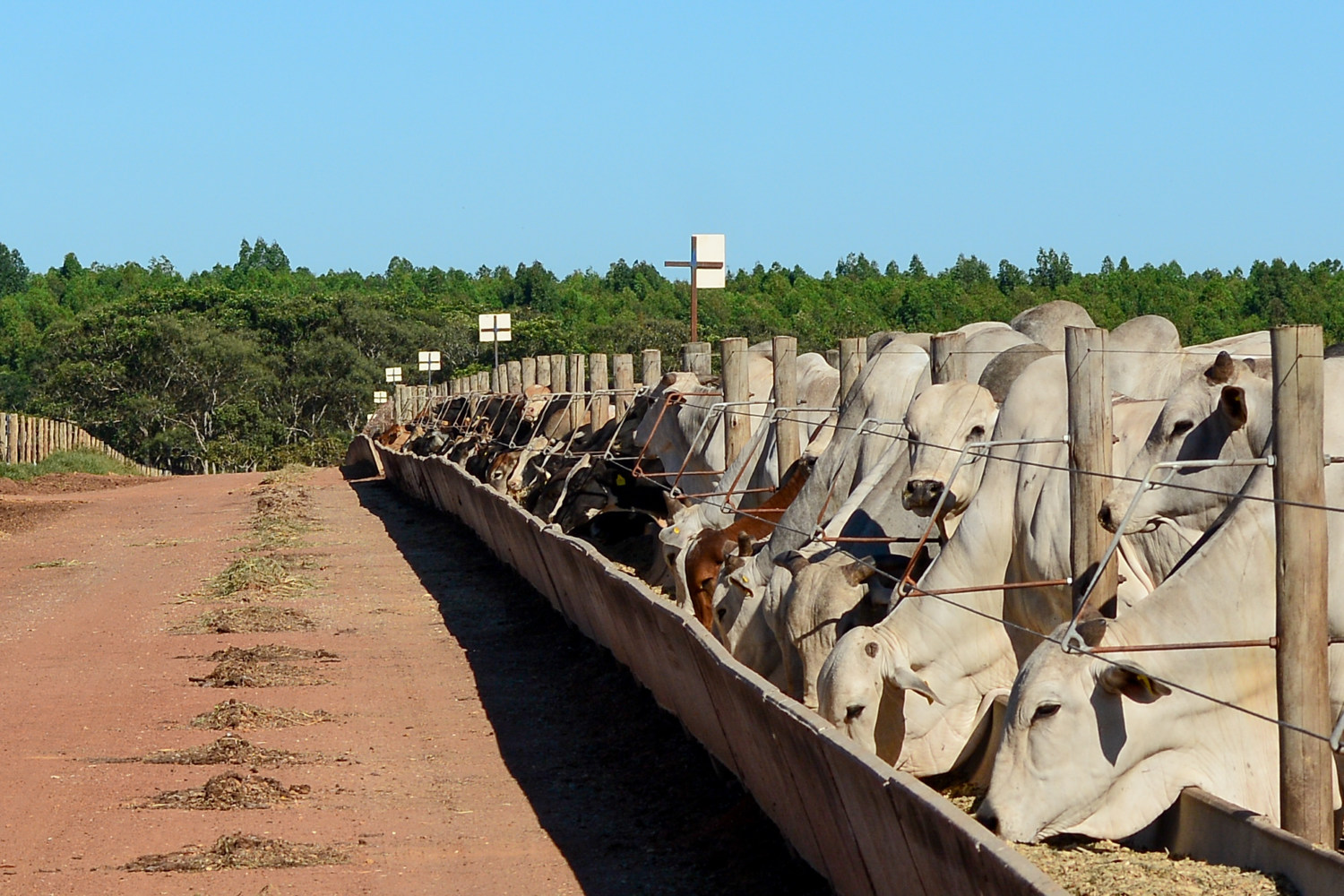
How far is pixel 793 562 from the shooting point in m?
10.0

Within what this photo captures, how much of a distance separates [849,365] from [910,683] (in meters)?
5.18

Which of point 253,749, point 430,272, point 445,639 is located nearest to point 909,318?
point 445,639

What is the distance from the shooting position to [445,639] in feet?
48.3

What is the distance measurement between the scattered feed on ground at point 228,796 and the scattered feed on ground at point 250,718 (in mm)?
1586

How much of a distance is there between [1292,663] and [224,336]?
63175mm

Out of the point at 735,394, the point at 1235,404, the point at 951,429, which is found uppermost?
the point at 735,394

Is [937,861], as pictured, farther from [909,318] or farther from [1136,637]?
[909,318]

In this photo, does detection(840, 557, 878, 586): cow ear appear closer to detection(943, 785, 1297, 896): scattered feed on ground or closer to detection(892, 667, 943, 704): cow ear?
detection(892, 667, 943, 704): cow ear

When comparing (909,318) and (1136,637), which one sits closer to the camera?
(1136,637)

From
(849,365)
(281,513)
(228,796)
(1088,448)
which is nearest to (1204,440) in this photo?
(1088,448)

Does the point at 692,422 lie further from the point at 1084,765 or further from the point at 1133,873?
the point at 1133,873

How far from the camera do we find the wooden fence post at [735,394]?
47.7ft

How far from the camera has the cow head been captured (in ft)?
22.1

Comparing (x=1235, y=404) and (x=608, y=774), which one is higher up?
→ (x=1235, y=404)
